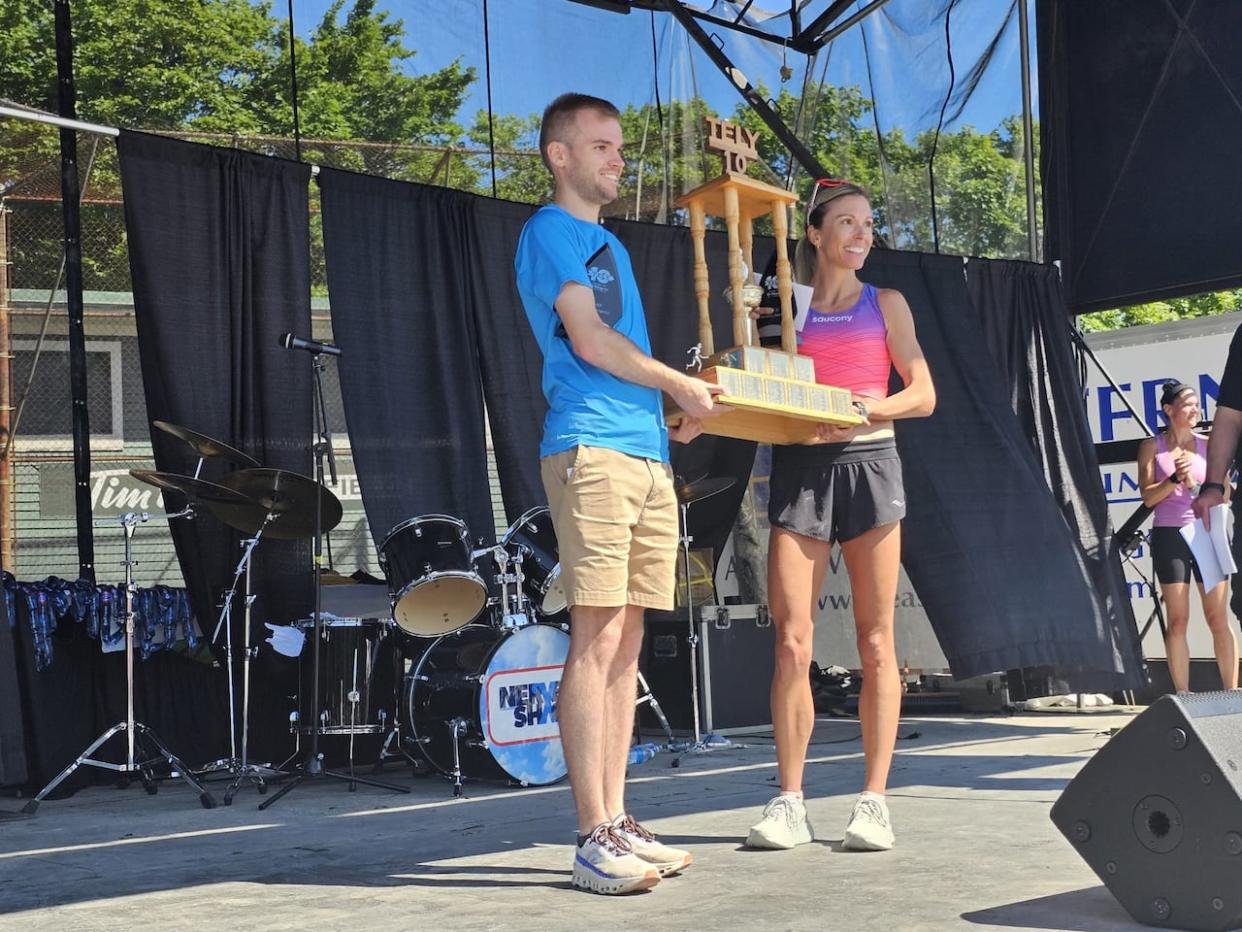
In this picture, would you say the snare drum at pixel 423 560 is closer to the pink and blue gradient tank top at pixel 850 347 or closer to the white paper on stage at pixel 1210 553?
the pink and blue gradient tank top at pixel 850 347

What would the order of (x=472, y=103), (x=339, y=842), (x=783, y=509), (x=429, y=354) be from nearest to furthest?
(x=783, y=509) → (x=339, y=842) → (x=429, y=354) → (x=472, y=103)

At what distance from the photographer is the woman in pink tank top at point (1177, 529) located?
21.0 feet

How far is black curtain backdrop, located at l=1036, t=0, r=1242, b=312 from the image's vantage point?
21.6 ft

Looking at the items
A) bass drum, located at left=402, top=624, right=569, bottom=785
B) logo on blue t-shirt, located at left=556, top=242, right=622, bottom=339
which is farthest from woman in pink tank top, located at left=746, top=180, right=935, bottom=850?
bass drum, located at left=402, top=624, right=569, bottom=785

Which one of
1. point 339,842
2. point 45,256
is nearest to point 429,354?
point 339,842

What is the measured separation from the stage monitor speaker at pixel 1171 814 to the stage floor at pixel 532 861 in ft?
0.32

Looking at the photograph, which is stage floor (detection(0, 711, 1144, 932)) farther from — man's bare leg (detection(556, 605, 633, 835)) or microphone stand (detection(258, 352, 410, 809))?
man's bare leg (detection(556, 605, 633, 835))

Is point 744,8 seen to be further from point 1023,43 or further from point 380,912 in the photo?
point 380,912

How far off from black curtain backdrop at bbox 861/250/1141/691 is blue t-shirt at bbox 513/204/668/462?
3.73m

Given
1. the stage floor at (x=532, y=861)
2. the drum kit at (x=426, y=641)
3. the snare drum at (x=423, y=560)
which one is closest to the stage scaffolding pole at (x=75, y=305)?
the drum kit at (x=426, y=641)

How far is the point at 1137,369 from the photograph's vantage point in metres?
7.82

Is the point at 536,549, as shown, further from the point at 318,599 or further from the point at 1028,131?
the point at 1028,131

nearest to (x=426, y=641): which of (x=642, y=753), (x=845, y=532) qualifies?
(x=642, y=753)

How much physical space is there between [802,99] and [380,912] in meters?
6.02
